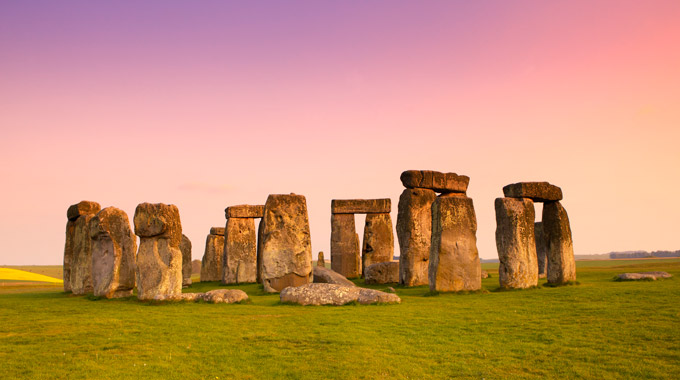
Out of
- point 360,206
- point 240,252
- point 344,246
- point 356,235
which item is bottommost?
point 240,252

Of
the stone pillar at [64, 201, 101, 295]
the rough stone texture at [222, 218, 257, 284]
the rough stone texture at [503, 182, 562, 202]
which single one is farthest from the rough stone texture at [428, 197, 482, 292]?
the stone pillar at [64, 201, 101, 295]

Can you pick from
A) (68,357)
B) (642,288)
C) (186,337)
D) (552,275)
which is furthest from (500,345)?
(552,275)

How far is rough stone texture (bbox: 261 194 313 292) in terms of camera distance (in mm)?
18375

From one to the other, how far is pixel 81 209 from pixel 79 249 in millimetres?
1666

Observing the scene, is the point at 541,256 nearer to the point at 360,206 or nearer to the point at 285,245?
the point at 360,206

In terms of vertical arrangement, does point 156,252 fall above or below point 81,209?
below

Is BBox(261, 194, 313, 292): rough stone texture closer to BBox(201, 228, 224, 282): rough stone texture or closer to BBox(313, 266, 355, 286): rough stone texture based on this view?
BBox(313, 266, 355, 286): rough stone texture

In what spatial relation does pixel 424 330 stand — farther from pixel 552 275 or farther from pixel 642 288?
pixel 552 275


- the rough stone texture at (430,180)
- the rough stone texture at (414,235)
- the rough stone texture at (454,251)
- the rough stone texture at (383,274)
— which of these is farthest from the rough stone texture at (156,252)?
the rough stone texture at (430,180)

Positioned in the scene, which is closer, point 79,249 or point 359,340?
point 359,340

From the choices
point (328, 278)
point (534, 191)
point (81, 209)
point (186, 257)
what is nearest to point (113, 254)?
point (81, 209)

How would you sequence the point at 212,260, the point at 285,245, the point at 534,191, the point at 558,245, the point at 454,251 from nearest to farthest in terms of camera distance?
the point at 454,251, the point at 534,191, the point at 558,245, the point at 285,245, the point at 212,260

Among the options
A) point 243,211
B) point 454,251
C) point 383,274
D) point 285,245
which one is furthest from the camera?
point 243,211

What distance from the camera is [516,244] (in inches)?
653
